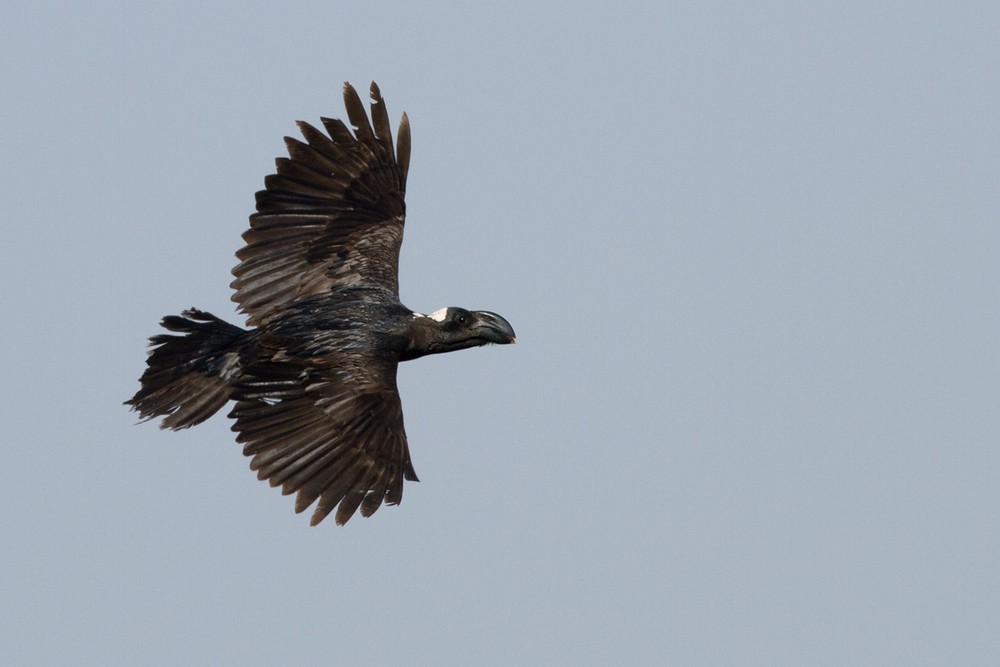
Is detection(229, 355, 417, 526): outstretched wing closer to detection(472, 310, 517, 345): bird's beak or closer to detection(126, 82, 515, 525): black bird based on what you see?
detection(126, 82, 515, 525): black bird

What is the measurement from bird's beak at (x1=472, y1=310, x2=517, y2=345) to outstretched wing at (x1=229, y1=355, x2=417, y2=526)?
1.45m

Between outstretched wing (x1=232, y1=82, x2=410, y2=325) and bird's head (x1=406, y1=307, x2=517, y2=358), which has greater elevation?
outstretched wing (x1=232, y1=82, x2=410, y2=325)

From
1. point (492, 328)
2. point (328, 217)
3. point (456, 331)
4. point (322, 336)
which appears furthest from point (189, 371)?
point (492, 328)

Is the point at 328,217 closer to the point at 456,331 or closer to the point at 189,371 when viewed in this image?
the point at 456,331

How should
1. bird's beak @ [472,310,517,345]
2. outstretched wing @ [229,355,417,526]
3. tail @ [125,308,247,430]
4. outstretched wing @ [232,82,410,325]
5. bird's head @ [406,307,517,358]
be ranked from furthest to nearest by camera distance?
bird's beak @ [472,310,517,345], bird's head @ [406,307,517,358], outstretched wing @ [232,82,410,325], tail @ [125,308,247,430], outstretched wing @ [229,355,417,526]

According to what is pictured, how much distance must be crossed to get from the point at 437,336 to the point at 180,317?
234 cm

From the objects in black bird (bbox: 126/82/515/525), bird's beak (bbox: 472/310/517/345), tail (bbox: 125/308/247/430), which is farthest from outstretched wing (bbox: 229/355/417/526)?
bird's beak (bbox: 472/310/517/345)

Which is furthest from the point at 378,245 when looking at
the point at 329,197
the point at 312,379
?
the point at 312,379

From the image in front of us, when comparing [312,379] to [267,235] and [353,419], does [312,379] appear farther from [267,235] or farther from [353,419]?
[267,235]

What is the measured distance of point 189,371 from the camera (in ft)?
49.0

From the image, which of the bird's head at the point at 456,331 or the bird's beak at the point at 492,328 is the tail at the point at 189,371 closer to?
the bird's head at the point at 456,331

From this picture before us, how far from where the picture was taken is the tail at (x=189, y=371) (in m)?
14.9

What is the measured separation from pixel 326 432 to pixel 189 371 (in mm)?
1475

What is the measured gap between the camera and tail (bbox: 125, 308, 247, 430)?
48.7 feet
